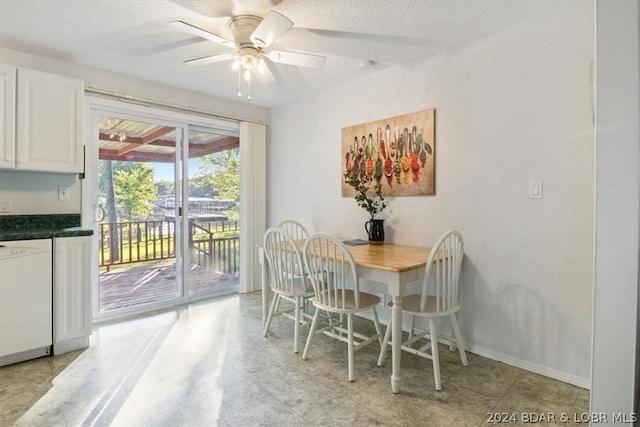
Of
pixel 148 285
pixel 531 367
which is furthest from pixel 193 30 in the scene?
pixel 531 367

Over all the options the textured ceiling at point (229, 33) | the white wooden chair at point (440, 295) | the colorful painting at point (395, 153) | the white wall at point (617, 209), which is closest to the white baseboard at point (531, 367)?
the white wooden chair at point (440, 295)

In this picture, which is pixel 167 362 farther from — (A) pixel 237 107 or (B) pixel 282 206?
(A) pixel 237 107

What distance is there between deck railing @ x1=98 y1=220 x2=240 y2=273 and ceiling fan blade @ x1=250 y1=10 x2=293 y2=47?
7.84 ft

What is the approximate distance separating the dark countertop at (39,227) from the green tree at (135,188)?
18.6 inches

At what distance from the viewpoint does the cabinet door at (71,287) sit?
8.16 feet

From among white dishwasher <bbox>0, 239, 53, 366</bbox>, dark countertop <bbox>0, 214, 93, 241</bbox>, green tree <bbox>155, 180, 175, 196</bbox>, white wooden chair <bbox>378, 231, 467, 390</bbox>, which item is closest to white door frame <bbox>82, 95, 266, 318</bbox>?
green tree <bbox>155, 180, 175, 196</bbox>

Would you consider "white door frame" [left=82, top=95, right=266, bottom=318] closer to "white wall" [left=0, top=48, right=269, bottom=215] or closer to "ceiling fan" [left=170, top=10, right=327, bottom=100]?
"white wall" [left=0, top=48, right=269, bottom=215]

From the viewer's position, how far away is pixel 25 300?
2.35 meters

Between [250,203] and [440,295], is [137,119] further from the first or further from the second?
[440,295]

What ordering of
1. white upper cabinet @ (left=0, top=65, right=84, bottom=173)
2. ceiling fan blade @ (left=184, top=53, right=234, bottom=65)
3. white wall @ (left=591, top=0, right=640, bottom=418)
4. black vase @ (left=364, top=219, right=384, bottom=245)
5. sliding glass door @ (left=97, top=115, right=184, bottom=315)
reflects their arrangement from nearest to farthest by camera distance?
white wall @ (left=591, top=0, right=640, bottom=418)
ceiling fan blade @ (left=184, top=53, right=234, bottom=65)
white upper cabinet @ (left=0, top=65, right=84, bottom=173)
black vase @ (left=364, top=219, right=384, bottom=245)
sliding glass door @ (left=97, top=115, right=184, bottom=315)

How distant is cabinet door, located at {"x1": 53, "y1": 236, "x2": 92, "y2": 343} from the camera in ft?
8.16

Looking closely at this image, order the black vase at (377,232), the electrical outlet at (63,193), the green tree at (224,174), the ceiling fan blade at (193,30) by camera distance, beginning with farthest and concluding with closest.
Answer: the green tree at (224,174), the black vase at (377,232), the electrical outlet at (63,193), the ceiling fan blade at (193,30)

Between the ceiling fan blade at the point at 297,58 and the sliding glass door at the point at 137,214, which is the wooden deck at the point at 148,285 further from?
Result: the ceiling fan blade at the point at 297,58

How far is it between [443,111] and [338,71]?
1.06 meters
